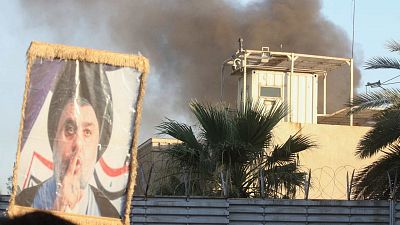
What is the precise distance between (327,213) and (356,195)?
7.27 ft

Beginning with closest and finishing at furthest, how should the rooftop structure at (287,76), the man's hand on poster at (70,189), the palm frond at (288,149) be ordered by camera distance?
the man's hand on poster at (70,189), the palm frond at (288,149), the rooftop structure at (287,76)

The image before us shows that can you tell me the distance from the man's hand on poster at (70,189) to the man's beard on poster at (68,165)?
0.01 metres

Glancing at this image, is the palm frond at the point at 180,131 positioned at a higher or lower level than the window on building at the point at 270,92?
lower

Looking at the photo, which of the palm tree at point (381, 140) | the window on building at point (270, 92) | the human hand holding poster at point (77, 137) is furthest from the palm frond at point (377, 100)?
the window on building at point (270, 92)

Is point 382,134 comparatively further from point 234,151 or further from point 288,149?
point 234,151

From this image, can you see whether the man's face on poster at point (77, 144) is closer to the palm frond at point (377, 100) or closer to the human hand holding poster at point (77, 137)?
the human hand holding poster at point (77, 137)

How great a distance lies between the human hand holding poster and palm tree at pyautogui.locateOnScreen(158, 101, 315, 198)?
8.43m

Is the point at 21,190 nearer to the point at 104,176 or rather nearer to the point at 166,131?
the point at 104,176

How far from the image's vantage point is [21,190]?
4.82m

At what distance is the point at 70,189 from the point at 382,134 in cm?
947

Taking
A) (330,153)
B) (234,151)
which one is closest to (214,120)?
(234,151)

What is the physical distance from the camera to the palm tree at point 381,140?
43.6 feet

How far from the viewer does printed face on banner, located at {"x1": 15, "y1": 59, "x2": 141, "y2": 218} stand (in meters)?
4.80

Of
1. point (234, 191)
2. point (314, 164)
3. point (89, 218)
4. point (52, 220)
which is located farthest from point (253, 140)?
point (52, 220)
